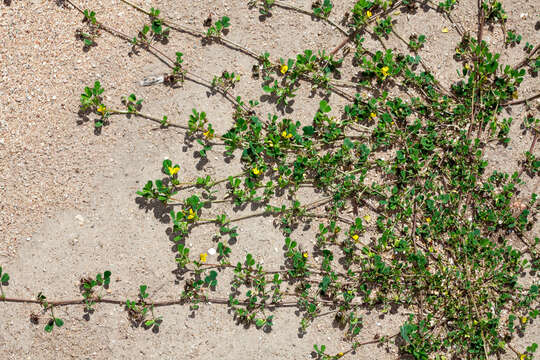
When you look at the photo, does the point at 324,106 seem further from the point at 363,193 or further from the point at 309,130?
the point at 363,193

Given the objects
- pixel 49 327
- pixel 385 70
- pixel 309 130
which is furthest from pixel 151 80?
pixel 49 327

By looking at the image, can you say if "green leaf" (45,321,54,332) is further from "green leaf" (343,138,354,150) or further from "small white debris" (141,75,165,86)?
"green leaf" (343,138,354,150)

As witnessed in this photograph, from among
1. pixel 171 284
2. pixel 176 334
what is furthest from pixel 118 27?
pixel 176 334

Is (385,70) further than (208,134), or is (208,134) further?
(385,70)

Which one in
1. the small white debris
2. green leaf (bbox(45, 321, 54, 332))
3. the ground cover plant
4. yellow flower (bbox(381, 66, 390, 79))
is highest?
yellow flower (bbox(381, 66, 390, 79))

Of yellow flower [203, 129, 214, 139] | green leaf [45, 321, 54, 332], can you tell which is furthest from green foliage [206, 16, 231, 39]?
green leaf [45, 321, 54, 332]

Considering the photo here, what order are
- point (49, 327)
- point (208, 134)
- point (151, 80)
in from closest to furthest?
point (49, 327) → point (208, 134) → point (151, 80)

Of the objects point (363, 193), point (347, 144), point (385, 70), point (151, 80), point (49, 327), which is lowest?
point (49, 327)

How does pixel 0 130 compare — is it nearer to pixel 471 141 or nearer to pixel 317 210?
pixel 317 210

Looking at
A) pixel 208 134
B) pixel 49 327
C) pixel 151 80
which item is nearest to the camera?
pixel 49 327
